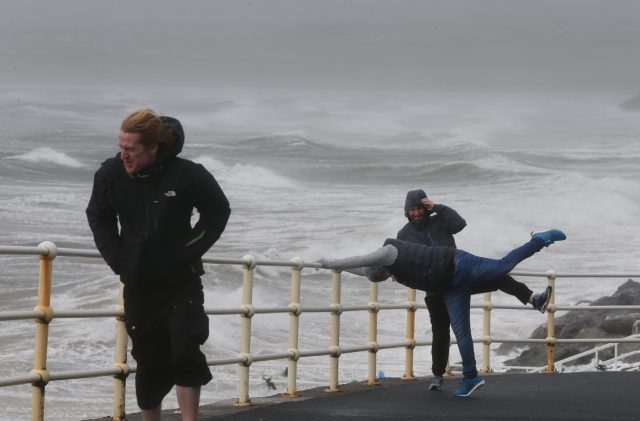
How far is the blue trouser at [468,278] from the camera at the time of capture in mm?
9616

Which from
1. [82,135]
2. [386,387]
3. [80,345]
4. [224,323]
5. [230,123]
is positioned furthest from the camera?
[230,123]

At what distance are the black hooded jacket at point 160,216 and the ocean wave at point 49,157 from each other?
72.2 m

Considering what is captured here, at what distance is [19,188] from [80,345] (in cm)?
4162

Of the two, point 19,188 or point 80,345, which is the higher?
point 19,188

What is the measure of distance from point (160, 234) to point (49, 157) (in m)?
74.7

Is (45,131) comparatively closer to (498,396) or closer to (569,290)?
(569,290)

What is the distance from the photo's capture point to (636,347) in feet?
69.8

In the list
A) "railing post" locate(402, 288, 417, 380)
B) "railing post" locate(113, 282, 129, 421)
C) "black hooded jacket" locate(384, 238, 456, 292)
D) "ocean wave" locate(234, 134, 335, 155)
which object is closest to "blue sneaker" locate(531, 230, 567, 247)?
"black hooded jacket" locate(384, 238, 456, 292)

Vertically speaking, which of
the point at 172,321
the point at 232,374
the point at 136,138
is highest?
the point at 136,138

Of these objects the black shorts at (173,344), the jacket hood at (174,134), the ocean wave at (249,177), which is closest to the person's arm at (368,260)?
the black shorts at (173,344)

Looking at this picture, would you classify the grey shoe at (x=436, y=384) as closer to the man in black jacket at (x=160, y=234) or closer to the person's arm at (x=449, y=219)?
the person's arm at (x=449, y=219)

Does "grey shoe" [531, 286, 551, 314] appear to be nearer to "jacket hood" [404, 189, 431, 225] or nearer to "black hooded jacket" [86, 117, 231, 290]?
"jacket hood" [404, 189, 431, 225]

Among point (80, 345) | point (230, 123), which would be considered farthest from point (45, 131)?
point (80, 345)

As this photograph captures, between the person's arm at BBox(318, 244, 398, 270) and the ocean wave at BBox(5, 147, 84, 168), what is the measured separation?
68866 mm
